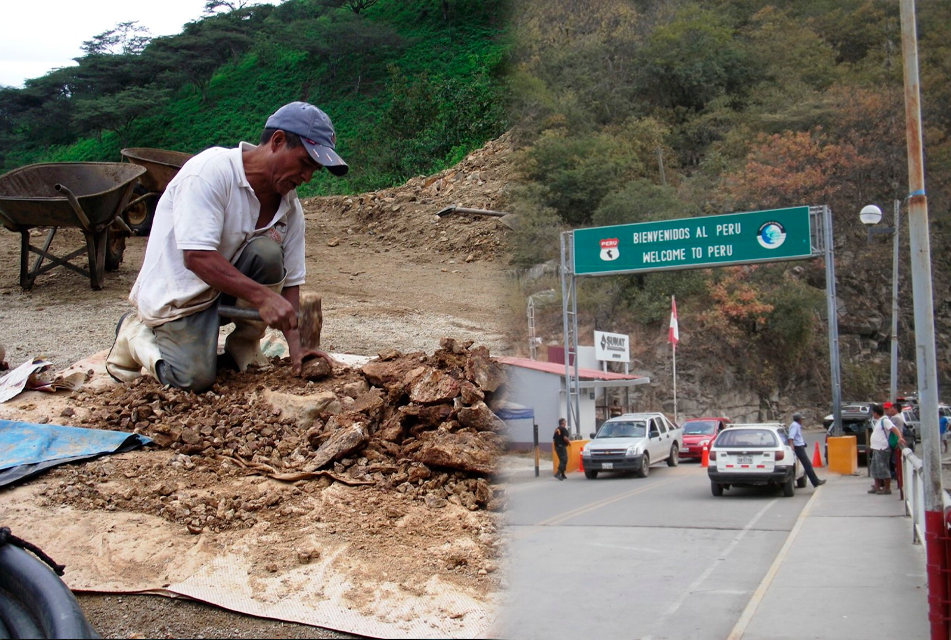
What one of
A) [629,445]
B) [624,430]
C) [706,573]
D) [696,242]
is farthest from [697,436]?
[706,573]

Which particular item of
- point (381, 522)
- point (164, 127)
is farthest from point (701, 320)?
point (381, 522)

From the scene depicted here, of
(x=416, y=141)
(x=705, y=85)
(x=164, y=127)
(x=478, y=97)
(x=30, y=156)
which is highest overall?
(x=705, y=85)

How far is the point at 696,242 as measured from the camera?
53.1 ft

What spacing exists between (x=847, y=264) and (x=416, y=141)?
110 feet

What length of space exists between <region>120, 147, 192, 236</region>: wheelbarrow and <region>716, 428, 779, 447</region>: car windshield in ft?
25.7

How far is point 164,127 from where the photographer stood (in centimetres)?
1588

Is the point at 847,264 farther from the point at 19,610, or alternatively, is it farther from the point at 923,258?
the point at 19,610

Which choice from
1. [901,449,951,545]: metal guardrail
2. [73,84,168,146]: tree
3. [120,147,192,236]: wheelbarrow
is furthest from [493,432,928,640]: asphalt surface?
[73,84,168,146]: tree

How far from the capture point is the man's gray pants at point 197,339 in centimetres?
322

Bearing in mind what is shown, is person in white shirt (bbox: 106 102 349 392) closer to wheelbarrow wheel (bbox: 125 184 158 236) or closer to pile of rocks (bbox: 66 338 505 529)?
pile of rocks (bbox: 66 338 505 529)

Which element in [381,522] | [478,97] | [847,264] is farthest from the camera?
[847,264]

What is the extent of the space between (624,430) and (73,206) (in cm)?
952

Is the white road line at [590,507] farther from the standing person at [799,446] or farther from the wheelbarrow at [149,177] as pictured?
the wheelbarrow at [149,177]

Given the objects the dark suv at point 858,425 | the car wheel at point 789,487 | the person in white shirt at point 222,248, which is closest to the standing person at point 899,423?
the car wheel at point 789,487
